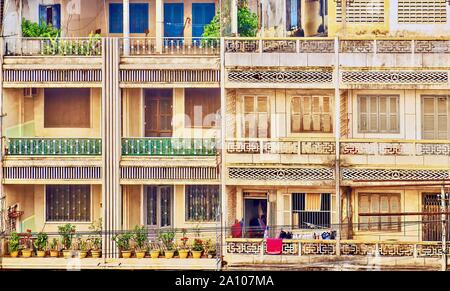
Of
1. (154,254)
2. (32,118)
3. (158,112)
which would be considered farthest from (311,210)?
(32,118)

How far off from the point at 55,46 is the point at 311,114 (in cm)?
319

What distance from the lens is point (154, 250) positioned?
37.7ft

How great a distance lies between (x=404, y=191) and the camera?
11.8 metres

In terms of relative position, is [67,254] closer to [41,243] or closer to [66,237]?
[66,237]

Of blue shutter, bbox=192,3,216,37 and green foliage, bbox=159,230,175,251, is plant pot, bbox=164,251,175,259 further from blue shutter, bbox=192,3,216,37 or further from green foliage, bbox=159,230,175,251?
blue shutter, bbox=192,3,216,37

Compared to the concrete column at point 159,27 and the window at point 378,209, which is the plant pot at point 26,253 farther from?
the window at point 378,209

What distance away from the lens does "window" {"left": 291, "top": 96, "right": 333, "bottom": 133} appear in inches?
468

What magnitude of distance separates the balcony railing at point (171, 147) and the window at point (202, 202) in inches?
19.0

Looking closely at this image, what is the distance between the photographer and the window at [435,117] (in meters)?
11.8

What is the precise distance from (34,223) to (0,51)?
211 centimetres

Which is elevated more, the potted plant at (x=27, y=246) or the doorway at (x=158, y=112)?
the doorway at (x=158, y=112)

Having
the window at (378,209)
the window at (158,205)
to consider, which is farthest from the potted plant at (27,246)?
the window at (378,209)
